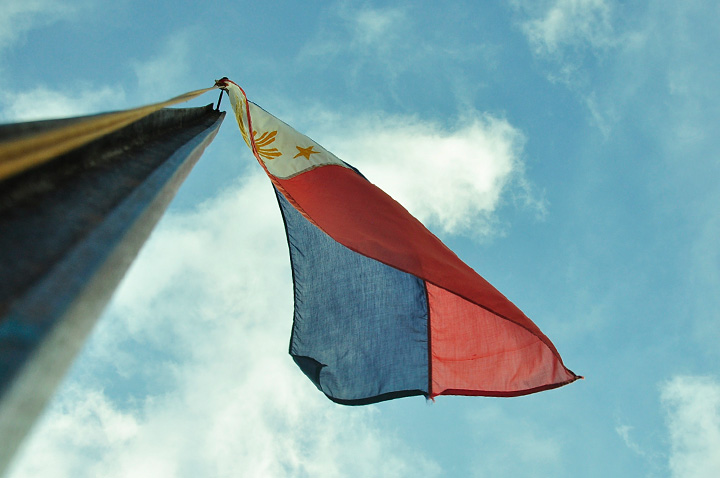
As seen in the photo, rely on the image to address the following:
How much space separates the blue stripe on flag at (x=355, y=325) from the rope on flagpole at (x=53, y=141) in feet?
14.7

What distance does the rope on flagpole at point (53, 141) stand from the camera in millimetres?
1194

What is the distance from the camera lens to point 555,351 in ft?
17.4

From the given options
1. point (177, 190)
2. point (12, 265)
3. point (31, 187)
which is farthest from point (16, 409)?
point (177, 190)

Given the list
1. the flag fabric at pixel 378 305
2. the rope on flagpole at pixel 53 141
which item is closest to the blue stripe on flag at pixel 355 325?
the flag fabric at pixel 378 305

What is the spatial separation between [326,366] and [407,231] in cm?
182

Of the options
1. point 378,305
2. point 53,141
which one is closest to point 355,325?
point 378,305

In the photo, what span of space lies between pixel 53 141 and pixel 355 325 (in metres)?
5.01

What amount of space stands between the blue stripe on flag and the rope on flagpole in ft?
14.7

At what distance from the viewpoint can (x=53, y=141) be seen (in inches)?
54.0

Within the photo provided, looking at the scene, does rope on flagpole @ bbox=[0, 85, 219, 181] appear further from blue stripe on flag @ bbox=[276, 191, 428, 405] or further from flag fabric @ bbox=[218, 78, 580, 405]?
blue stripe on flag @ bbox=[276, 191, 428, 405]

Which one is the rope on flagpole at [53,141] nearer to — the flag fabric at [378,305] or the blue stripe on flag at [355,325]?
the flag fabric at [378,305]

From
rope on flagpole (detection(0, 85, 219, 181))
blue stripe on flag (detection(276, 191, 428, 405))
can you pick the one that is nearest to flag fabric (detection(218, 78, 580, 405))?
blue stripe on flag (detection(276, 191, 428, 405))

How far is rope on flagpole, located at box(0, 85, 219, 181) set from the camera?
1.19 meters

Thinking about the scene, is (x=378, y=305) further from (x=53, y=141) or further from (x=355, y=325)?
(x=53, y=141)
